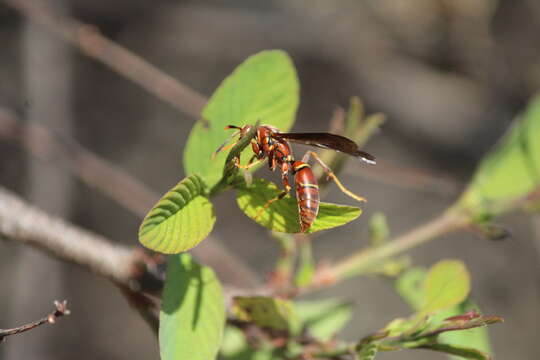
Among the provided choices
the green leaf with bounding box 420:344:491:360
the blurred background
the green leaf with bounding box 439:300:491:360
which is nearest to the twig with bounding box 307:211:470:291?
the green leaf with bounding box 439:300:491:360

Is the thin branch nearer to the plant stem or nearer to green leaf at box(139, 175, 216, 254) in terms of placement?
green leaf at box(139, 175, 216, 254)

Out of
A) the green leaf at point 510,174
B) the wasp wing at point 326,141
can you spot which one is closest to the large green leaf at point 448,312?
the green leaf at point 510,174

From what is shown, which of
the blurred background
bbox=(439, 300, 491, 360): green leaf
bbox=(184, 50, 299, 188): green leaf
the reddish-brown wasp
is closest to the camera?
the reddish-brown wasp

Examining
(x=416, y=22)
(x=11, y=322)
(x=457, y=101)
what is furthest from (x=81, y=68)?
(x=457, y=101)

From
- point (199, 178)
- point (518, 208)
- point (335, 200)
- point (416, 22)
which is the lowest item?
point (199, 178)

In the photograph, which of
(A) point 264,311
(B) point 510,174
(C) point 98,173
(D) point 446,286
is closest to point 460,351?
(D) point 446,286

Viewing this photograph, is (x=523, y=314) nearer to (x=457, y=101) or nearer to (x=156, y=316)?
(x=457, y=101)

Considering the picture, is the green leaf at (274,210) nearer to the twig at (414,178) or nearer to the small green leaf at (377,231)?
the small green leaf at (377,231)
